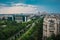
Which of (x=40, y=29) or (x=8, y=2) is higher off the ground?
(x=8, y=2)

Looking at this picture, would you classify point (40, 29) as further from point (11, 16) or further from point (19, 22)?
point (11, 16)

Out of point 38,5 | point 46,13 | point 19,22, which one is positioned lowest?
point 19,22

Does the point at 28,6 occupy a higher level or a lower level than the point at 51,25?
higher

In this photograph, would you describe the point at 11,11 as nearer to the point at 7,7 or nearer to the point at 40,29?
the point at 7,7

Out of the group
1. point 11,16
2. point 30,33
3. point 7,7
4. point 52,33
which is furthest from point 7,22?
point 52,33
